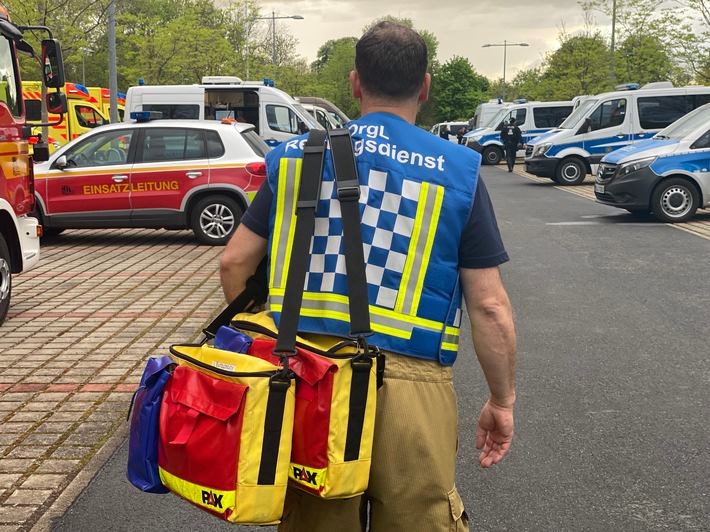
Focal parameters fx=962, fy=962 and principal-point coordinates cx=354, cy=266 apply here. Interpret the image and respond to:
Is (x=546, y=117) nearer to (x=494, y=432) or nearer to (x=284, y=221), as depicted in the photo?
(x=494, y=432)

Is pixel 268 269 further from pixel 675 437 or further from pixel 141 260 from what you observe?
pixel 141 260

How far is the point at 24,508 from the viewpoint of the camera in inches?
161

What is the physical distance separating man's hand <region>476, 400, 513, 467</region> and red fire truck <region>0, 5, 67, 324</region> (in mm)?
6158

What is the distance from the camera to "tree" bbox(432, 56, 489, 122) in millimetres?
110688

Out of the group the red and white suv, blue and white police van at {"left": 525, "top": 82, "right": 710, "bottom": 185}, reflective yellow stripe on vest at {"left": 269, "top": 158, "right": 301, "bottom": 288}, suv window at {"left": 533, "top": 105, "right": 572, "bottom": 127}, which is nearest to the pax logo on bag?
reflective yellow stripe on vest at {"left": 269, "top": 158, "right": 301, "bottom": 288}

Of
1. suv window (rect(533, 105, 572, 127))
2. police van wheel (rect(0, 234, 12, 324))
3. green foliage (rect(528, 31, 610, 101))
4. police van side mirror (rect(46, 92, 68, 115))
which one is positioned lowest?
police van wheel (rect(0, 234, 12, 324))

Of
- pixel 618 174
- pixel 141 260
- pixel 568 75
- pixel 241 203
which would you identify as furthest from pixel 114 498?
pixel 568 75

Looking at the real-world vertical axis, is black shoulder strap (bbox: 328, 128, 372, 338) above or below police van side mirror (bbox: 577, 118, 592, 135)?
below

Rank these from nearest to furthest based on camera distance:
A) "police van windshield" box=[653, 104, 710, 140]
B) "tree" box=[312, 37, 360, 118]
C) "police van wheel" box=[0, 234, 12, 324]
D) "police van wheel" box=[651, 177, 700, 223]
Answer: "police van wheel" box=[0, 234, 12, 324] < "police van wheel" box=[651, 177, 700, 223] < "police van windshield" box=[653, 104, 710, 140] < "tree" box=[312, 37, 360, 118]

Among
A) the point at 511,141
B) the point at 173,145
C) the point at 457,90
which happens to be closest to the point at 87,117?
the point at 511,141

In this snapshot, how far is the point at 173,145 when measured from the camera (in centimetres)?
1322

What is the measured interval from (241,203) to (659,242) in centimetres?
568

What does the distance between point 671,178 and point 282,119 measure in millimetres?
9866

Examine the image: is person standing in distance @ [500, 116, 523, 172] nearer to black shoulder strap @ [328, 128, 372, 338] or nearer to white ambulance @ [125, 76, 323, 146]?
white ambulance @ [125, 76, 323, 146]
